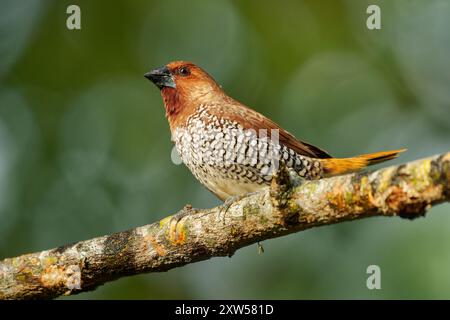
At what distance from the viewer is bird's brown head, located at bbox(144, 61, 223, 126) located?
6.15 m

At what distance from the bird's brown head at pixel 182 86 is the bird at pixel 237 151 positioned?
2cm

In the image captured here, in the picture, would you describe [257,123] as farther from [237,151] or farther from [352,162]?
[352,162]

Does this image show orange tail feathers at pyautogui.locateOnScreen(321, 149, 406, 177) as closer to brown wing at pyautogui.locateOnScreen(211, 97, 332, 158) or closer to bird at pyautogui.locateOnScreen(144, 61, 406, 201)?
bird at pyautogui.locateOnScreen(144, 61, 406, 201)

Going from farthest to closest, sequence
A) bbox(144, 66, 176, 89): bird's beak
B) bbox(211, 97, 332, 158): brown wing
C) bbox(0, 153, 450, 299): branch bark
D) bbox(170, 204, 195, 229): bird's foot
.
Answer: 1. bbox(144, 66, 176, 89): bird's beak
2. bbox(211, 97, 332, 158): brown wing
3. bbox(170, 204, 195, 229): bird's foot
4. bbox(0, 153, 450, 299): branch bark

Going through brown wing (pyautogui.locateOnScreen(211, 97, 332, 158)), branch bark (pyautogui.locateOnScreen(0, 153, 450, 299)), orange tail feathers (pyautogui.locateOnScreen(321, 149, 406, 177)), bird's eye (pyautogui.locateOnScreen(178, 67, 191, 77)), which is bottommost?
branch bark (pyautogui.locateOnScreen(0, 153, 450, 299))

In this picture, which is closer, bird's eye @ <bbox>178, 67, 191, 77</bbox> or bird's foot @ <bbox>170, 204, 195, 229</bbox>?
bird's foot @ <bbox>170, 204, 195, 229</bbox>

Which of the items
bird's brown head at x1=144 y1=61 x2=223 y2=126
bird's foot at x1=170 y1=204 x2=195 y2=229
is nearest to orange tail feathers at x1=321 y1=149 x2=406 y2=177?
bird's brown head at x1=144 y1=61 x2=223 y2=126

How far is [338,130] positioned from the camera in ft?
26.0

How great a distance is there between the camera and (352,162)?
5.71m

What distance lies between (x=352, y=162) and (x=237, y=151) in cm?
106

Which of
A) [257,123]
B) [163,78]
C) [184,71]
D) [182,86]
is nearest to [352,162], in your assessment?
[257,123]

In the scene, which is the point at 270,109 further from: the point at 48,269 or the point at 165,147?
the point at 48,269

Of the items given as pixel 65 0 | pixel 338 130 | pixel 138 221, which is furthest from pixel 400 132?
pixel 65 0

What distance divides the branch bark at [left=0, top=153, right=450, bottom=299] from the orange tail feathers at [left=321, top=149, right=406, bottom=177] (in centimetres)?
184
